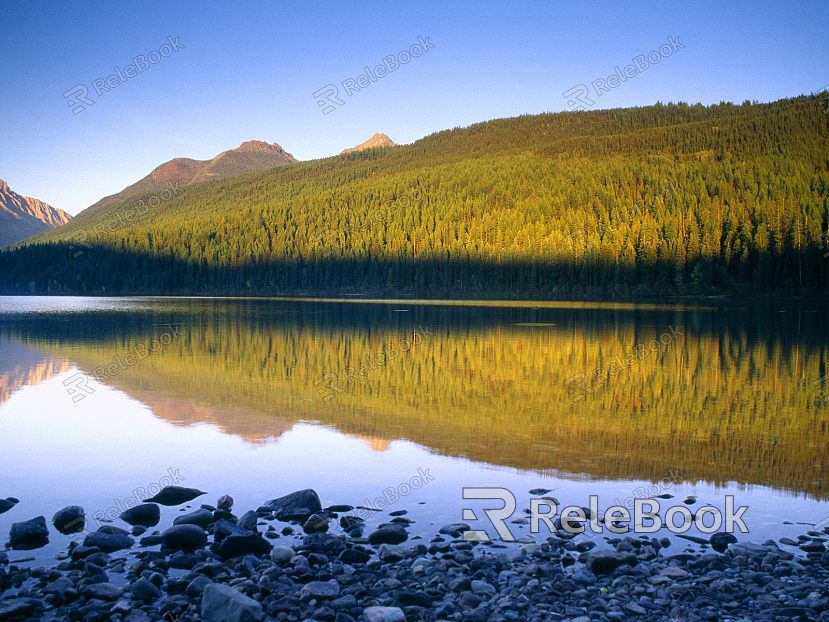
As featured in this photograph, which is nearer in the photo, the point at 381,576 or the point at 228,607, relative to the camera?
the point at 228,607

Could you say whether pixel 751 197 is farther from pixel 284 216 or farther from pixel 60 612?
pixel 60 612

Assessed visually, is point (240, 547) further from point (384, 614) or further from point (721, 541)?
point (721, 541)

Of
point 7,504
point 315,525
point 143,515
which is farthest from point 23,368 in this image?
point 315,525

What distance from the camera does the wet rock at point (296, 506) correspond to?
8.81 meters

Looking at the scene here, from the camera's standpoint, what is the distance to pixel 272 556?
730cm

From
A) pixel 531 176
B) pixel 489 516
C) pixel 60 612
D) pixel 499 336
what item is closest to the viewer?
pixel 60 612

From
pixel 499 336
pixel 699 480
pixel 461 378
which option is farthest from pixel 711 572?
pixel 499 336

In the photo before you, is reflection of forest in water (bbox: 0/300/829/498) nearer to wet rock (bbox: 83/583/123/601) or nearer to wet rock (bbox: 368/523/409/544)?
wet rock (bbox: 368/523/409/544)

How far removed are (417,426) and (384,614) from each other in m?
8.39

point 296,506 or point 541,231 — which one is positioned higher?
point 541,231

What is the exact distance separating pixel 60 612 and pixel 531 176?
533 ft

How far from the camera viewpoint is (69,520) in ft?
27.8

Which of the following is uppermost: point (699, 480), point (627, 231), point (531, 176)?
point (531, 176)

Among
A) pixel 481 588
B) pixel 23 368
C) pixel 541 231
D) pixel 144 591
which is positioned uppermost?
pixel 541 231
